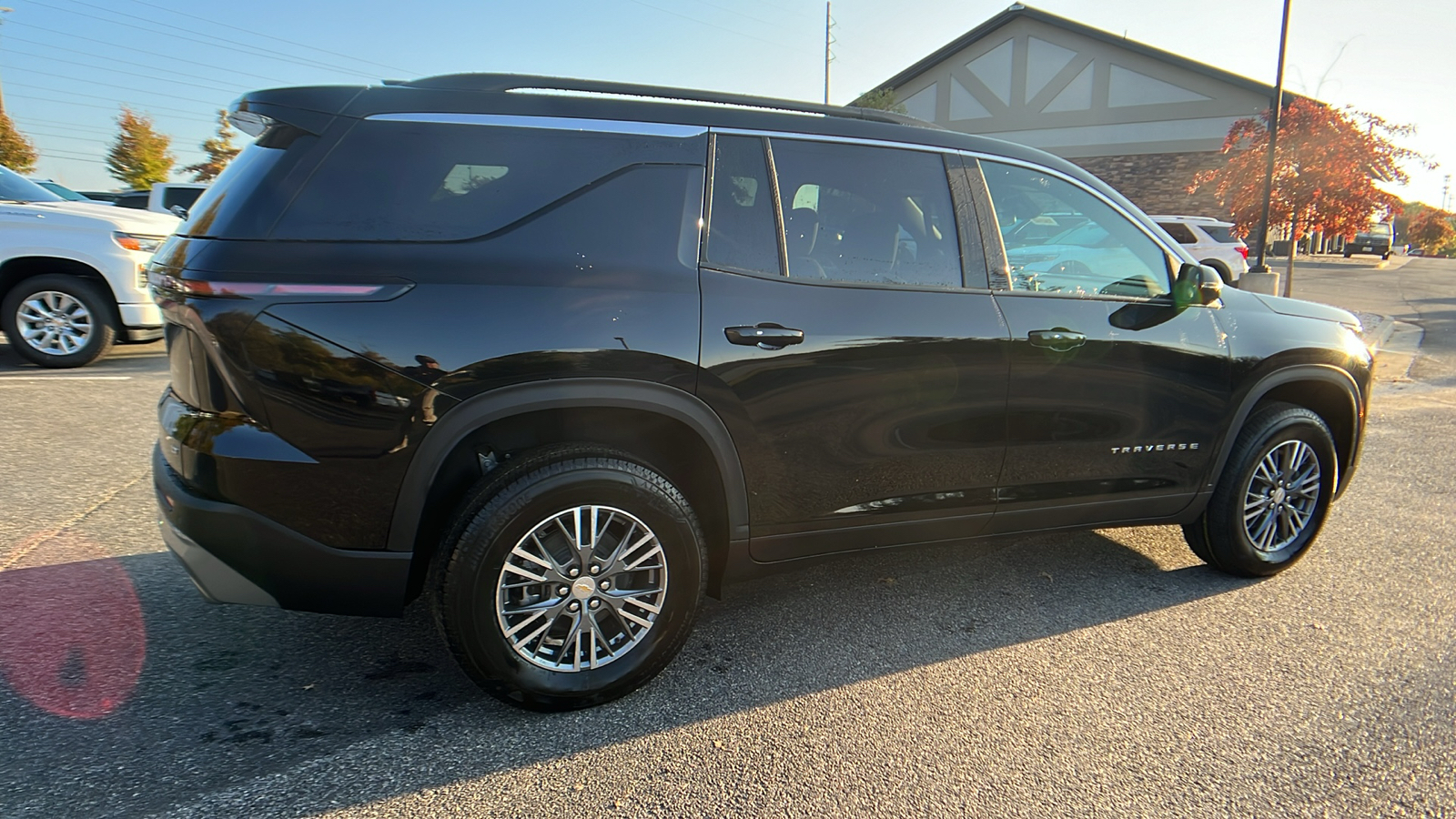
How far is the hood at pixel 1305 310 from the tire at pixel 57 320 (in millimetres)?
8807

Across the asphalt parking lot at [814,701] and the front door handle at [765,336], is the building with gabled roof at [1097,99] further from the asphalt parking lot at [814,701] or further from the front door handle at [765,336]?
the front door handle at [765,336]

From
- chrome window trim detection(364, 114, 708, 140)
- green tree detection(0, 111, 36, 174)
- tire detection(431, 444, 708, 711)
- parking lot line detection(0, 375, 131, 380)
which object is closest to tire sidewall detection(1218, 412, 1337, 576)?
tire detection(431, 444, 708, 711)

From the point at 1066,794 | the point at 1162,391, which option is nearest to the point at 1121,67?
the point at 1162,391

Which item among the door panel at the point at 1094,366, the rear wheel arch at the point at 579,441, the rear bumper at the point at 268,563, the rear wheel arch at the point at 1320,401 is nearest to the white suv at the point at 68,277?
the rear bumper at the point at 268,563

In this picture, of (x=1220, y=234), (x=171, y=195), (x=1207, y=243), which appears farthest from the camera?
(x=1220, y=234)

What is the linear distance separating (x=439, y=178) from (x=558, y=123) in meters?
0.42

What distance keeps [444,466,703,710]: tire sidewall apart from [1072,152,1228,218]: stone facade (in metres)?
28.4

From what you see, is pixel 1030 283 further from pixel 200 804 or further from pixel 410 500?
pixel 200 804

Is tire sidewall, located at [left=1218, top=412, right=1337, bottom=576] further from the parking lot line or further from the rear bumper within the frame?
the parking lot line

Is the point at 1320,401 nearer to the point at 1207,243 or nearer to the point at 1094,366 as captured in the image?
the point at 1094,366

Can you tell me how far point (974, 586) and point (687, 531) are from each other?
1614mm

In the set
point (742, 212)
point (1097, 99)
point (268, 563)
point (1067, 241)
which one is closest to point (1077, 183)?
point (1067, 241)

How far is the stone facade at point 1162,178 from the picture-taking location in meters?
26.8

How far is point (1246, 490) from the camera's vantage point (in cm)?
375
